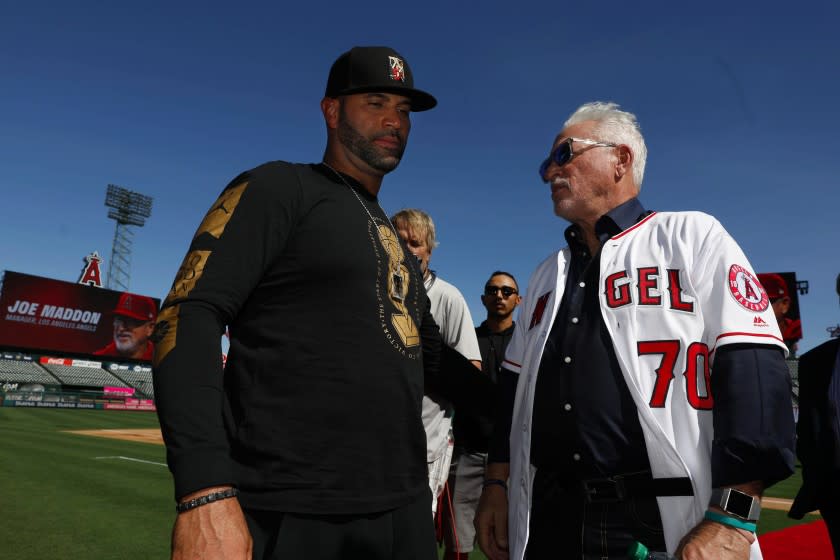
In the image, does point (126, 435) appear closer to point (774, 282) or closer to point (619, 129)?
point (619, 129)

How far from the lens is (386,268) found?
7.41 feet

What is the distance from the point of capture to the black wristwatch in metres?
1.82

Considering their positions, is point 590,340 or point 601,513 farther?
point 590,340

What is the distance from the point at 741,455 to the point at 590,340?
65 cm

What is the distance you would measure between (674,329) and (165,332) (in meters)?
1.66

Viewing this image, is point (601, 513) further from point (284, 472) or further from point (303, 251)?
point (303, 251)

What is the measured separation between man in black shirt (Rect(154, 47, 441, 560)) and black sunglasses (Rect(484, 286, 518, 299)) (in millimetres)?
4328

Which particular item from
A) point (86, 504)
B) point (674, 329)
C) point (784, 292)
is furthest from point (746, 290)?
point (784, 292)

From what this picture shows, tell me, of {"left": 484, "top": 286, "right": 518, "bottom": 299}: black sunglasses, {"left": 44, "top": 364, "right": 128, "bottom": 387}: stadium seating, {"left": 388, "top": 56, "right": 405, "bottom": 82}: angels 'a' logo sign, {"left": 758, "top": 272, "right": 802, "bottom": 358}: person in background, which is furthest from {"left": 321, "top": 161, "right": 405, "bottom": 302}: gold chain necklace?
{"left": 44, "top": 364, "right": 128, "bottom": 387}: stadium seating

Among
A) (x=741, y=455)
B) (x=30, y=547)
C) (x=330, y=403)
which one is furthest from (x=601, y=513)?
(x=30, y=547)

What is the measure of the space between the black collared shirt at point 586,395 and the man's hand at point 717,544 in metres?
0.31

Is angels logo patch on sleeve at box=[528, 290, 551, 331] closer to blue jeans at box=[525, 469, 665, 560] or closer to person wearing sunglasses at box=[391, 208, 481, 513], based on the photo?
blue jeans at box=[525, 469, 665, 560]

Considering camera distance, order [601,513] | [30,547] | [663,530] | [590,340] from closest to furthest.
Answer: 1. [663,530]
2. [601,513]
3. [590,340]
4. [30,547]

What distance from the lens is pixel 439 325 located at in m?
4.44
